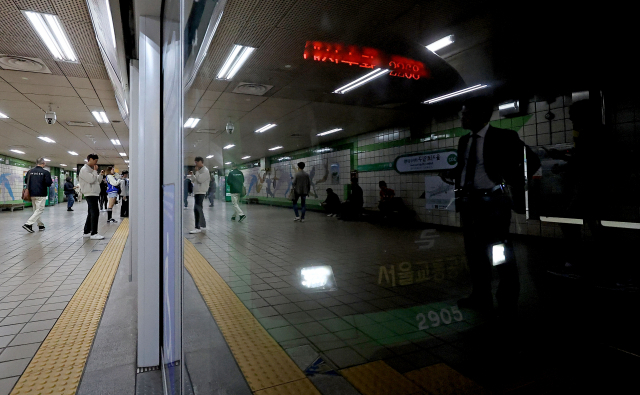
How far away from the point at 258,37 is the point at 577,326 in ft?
12.8

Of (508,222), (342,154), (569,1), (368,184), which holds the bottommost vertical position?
(508,222)

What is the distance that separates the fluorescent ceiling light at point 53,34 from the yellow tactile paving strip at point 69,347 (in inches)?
109

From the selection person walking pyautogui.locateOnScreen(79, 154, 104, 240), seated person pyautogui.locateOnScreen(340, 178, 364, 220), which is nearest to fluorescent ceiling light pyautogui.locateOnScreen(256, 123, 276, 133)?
person walking pyautogui.locateOnScreen(79, 154, 104, 240)

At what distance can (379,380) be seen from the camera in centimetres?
162

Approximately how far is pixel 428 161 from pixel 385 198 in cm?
43

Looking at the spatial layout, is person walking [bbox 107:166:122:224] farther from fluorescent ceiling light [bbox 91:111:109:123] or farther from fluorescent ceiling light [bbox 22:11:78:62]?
fluorescent ceiling light [bbox 22:11:78:62]

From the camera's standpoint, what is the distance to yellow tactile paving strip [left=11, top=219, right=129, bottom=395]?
1656mm

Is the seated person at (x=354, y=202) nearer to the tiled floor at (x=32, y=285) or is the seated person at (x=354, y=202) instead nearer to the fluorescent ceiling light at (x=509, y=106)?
the fluorescent ceiling light at (x=509, y=106)

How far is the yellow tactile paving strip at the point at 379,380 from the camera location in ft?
4.97

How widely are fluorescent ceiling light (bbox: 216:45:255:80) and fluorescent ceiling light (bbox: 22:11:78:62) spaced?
1.82 meters

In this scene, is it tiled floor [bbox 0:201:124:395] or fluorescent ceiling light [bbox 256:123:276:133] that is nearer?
tiled floor [bbox 0:201:124:395]

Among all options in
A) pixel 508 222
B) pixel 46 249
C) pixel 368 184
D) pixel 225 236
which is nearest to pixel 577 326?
pixel 508 222

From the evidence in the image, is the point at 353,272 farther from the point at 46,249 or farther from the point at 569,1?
the point at 46,249

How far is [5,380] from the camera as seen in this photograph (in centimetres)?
171
